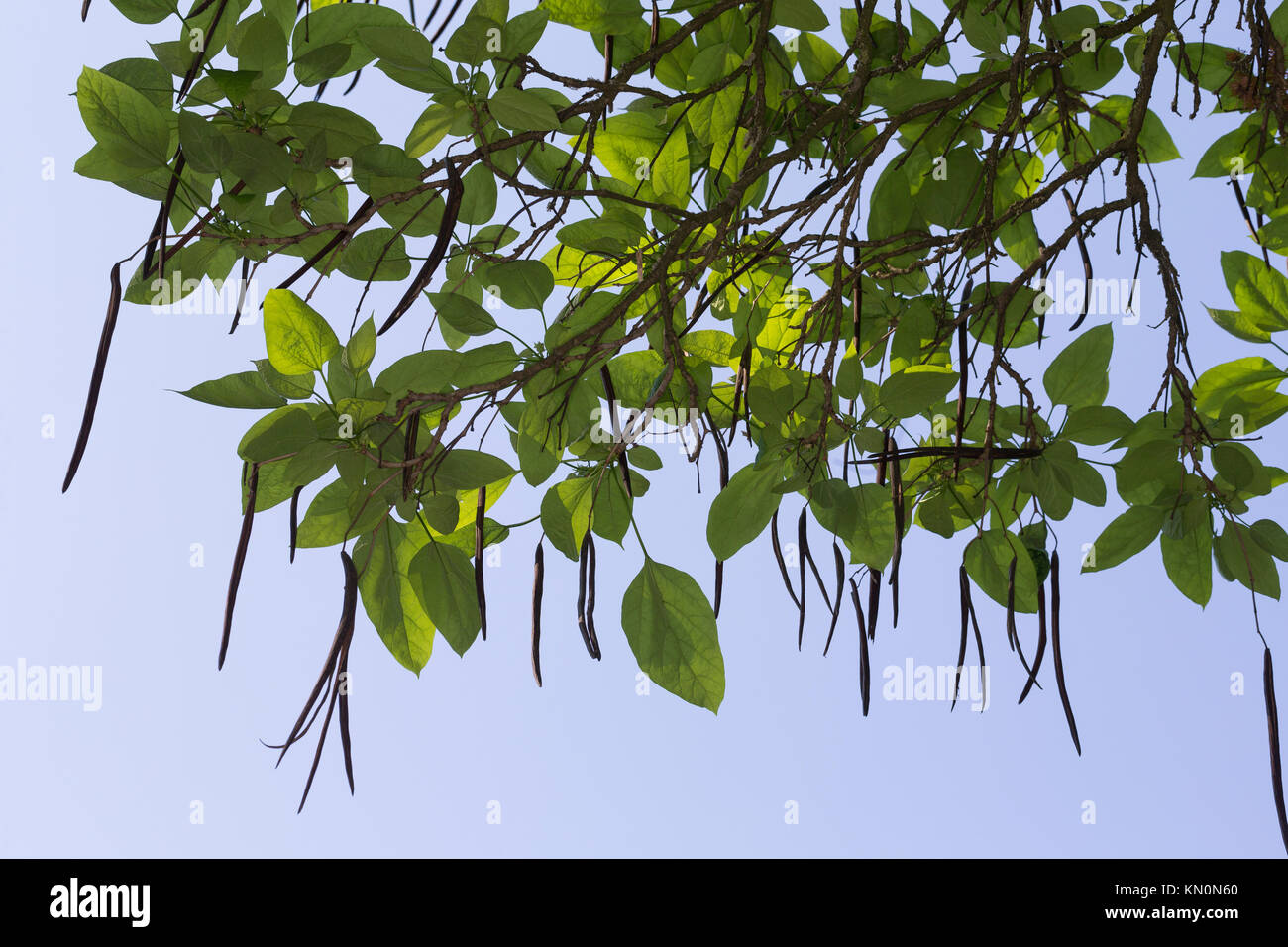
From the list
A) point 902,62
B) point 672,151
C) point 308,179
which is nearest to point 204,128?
point 308,179

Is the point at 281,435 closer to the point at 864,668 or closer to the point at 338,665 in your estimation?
the point at 338,665

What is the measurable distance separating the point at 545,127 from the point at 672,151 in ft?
0.66

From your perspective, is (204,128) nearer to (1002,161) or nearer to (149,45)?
(149,45)

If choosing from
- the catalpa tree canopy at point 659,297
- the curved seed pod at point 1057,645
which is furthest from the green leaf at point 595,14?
the curved seed pod at point 1057,645

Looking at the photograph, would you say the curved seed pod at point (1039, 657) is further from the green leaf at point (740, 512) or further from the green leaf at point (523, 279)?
the green leaf at point (523, 279)

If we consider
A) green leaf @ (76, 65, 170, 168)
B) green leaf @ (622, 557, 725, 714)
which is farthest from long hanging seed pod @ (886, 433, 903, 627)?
green leaf @ (76, 65, 170, 168)

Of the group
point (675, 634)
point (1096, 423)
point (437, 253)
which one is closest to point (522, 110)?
point (437, 253)

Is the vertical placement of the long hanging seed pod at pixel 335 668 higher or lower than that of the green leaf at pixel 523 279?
lower

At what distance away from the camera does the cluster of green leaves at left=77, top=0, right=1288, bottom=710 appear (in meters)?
0.52

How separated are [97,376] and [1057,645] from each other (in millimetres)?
533

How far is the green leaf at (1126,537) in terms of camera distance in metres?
0.68

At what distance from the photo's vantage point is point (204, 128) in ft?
1.59

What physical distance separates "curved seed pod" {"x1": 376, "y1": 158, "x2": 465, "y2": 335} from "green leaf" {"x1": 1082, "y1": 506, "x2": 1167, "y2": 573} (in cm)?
48

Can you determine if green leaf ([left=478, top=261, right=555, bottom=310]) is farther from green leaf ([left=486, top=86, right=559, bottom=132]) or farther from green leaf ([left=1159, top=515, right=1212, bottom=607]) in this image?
green leaf ([left=1159, top=515, right=1212, bottom=607])
